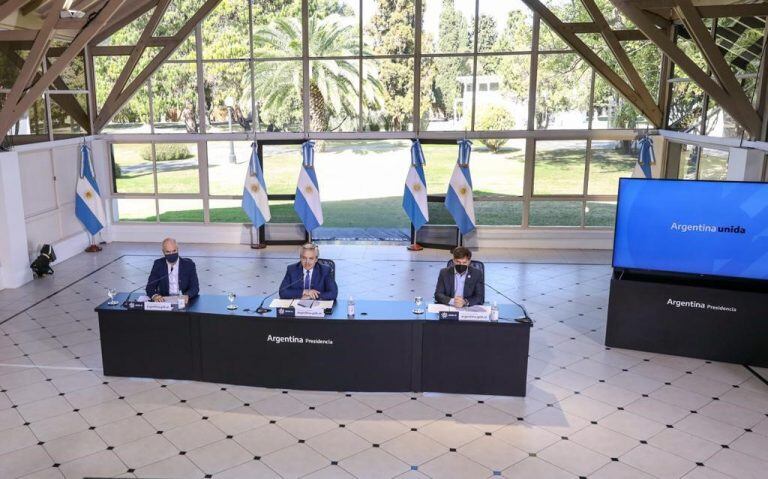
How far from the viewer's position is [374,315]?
20.3 feet

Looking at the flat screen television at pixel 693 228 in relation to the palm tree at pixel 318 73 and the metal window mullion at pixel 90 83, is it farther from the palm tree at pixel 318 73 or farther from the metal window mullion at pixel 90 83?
the metal window mullion at pixel 90 83

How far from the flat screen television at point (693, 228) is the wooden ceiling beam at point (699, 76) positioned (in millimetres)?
2634

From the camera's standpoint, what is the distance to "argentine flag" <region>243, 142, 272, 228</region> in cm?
1206

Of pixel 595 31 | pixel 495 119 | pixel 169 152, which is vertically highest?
pixel 595 31

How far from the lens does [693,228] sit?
7207mm

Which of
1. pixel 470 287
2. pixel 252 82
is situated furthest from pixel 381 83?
pixel 470 287

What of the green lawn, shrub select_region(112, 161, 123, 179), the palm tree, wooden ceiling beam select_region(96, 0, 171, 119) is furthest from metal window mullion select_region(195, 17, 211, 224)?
shrub select_region(112, 161, 123, 179)

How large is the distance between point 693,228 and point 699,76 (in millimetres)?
3462

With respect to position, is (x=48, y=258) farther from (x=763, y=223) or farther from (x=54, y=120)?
(x=763, y=223)

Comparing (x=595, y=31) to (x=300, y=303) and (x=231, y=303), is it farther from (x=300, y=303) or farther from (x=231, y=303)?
(x=231, y=303)

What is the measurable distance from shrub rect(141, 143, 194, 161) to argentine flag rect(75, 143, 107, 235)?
1.37 meters

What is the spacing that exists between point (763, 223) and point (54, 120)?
11358mm

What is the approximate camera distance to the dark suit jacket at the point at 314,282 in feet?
21.9

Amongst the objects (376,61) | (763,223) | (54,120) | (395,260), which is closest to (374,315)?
(763,223)
